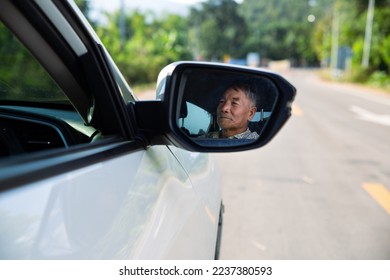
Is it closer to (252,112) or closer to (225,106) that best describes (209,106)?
(225,106)

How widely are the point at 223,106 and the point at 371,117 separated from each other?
14.4m

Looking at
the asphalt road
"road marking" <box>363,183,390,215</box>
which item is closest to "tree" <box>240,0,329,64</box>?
the asphalt road

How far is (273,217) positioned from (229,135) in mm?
3245

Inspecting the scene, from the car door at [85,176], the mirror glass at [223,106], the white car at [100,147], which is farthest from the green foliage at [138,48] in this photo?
the mirror glass at [223,106]

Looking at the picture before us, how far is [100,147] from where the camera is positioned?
1.36 meters

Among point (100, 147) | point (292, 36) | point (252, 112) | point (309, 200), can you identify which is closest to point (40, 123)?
point (100, 147)

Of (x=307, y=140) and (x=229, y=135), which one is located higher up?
(x=229, y=135)

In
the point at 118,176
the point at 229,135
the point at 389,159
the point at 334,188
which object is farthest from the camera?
the point at 389,159

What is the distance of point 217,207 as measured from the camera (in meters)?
2.38

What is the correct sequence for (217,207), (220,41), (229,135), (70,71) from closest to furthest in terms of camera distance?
(70,71), (229,135), (217,207), (220,41)

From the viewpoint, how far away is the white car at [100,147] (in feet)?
3.29
